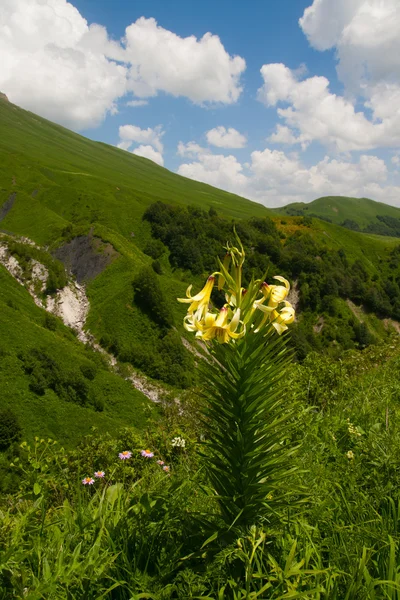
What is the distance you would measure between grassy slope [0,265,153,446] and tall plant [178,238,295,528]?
34405mm

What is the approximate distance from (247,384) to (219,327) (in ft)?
1.61

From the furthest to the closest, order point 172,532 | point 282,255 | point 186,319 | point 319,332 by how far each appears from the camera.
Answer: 1. point 282,255
2. point 319,332
3. point 172,532
4. point 186,319

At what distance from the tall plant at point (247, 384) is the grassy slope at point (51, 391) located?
34405mm

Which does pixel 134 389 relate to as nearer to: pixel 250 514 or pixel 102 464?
pixel 102 464

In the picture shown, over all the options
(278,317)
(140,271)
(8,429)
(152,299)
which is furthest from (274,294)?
(140,271)

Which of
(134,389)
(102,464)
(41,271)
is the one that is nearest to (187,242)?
(41,271)

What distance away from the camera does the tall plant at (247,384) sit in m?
2.79

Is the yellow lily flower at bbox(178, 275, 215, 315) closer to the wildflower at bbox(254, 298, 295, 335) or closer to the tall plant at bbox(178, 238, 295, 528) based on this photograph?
the tall plant at bbox(178, 238, 295, 528)

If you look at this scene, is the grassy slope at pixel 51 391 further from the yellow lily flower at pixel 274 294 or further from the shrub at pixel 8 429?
the yellow lily flower at pixel 274 294

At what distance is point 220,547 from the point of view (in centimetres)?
285

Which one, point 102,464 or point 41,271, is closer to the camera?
point 102,464

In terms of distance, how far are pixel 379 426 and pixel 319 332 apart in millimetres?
82821

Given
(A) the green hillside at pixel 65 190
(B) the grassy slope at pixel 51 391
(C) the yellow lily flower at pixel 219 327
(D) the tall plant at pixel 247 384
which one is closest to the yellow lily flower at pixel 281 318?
(D) the tall plant at pixel 247 384

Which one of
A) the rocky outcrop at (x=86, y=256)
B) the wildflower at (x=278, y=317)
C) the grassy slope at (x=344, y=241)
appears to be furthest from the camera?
the grassy slope at (x=344, y=241)
